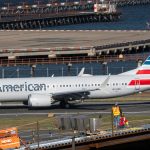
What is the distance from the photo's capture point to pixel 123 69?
106375mm

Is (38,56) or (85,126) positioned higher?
(85,126)

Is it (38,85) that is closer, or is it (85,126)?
(85,126)

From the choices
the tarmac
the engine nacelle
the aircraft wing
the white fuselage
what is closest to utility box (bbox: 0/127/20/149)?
the engine nacelle

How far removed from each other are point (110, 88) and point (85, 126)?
34.2 m

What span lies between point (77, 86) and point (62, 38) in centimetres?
7316

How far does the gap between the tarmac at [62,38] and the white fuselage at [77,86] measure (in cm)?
5154

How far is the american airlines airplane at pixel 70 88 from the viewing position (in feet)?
238

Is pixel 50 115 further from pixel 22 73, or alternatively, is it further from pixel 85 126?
pixel 22 73

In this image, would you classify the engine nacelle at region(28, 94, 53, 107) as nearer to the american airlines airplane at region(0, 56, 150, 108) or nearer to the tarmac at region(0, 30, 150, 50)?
the american airlines airplane at region(0, 56, 150, 108)

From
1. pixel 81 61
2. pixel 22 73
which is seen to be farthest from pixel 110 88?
pixel 81 61

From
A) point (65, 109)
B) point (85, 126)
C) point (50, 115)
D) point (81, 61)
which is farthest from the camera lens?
point (81, 61)

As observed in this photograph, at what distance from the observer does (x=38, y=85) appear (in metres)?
72.9

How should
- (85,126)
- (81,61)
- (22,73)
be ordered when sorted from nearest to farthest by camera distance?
(85,126)
(22,73)
(81,61)

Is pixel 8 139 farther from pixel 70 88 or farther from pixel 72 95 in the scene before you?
pixel 70 88
